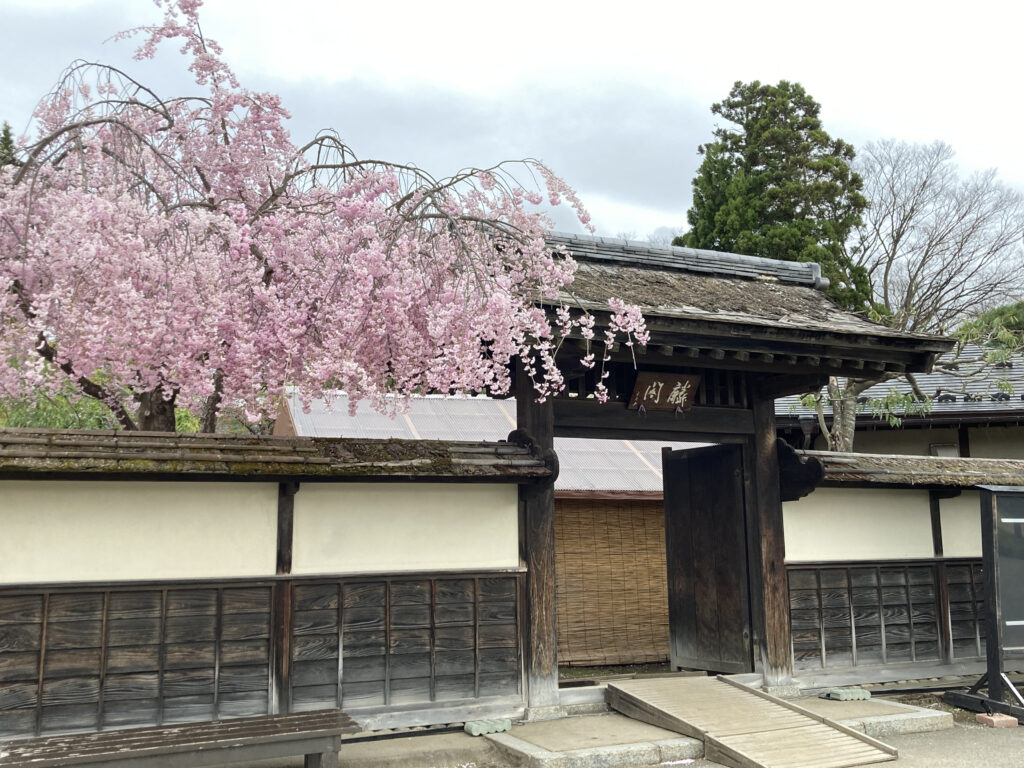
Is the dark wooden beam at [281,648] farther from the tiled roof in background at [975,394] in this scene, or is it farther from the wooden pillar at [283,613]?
the tiled roof in background at [975,394]

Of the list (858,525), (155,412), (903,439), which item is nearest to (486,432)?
(858,525)

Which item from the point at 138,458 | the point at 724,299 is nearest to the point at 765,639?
the point at 724,299

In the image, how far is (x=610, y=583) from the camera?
13.4m

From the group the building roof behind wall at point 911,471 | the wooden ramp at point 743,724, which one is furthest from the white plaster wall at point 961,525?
the wooden ramp at point 743,724

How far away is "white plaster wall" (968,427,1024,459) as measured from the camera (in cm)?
1739

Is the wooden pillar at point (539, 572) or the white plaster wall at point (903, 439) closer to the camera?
A: the wooden pillar at point (539, 572)

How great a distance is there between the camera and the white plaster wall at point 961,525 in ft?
35.3

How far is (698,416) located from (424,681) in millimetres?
4132

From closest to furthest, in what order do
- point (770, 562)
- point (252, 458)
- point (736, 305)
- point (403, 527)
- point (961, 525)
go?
point (252, 458), point (403, 527), point (770, 562), point (736, 305), point (961, 525)

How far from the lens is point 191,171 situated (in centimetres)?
848

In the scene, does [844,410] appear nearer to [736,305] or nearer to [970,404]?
[970,404]

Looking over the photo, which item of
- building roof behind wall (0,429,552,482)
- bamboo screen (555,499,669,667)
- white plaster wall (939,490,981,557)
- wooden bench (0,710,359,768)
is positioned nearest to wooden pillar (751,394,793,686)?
white plaster wall (939,490,981,557)

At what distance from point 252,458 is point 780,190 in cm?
2501

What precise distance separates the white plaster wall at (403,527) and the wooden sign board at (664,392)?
178 cm
